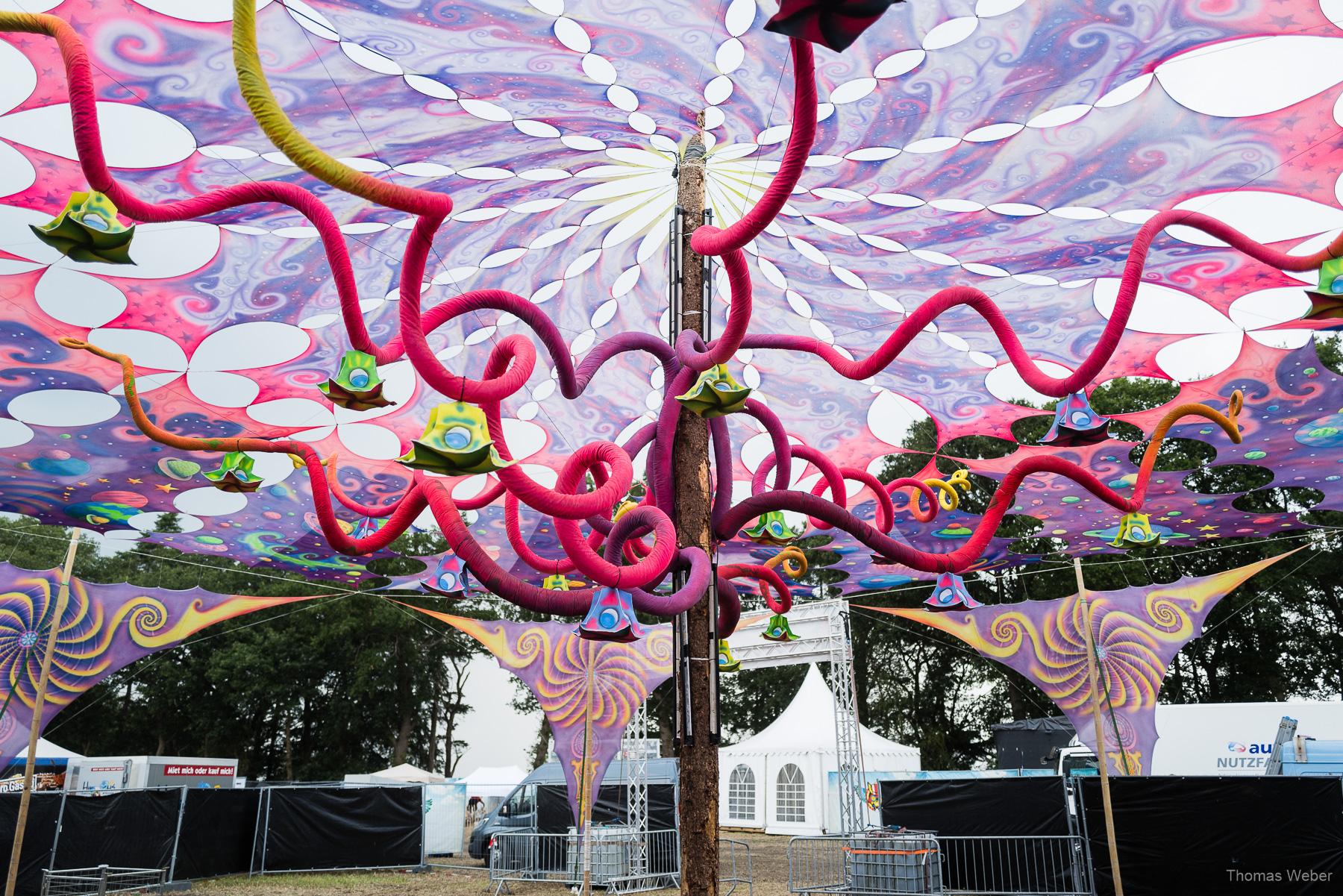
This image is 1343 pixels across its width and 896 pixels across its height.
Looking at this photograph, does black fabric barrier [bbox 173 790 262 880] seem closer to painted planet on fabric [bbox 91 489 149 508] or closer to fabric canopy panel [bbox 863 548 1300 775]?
painted planet on fabric [bbox 91 489 149 508]

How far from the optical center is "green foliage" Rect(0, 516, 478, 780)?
3825cm

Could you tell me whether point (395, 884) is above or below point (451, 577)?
Result: below

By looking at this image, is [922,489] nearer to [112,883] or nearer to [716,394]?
[716,394]

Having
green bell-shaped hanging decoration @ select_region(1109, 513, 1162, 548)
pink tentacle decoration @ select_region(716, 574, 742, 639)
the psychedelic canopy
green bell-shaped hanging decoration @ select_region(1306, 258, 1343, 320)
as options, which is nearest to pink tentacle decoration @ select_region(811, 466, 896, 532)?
the psychedelic canopy

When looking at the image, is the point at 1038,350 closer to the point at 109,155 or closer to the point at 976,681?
the point at 109,155

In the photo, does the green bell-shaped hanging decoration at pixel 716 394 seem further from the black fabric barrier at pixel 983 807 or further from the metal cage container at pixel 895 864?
the black fabric barrier at pixel 983 807

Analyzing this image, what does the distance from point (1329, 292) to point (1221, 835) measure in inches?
309

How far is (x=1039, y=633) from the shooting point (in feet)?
49.0

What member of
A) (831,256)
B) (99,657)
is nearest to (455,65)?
(831,256)

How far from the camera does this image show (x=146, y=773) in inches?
911

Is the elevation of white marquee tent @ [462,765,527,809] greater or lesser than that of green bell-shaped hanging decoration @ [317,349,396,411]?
lesser

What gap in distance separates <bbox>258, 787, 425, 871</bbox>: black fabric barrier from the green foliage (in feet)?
56.7

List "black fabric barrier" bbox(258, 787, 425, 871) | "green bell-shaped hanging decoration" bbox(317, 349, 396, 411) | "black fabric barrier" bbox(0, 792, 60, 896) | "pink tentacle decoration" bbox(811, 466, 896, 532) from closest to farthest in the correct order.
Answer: "green bell-shaped hanging decoration" bbox(317, 349, 396, 411), "pink tentacle decoration" bbox(811, 466, 896, 532), "black fabric barrier" bbox(0, 792, 60, 896), "black fabric barrier" bbox(258, 787, 425, 871)

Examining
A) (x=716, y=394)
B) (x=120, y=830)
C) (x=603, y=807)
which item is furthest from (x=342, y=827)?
Result: (x=716, y=394)
